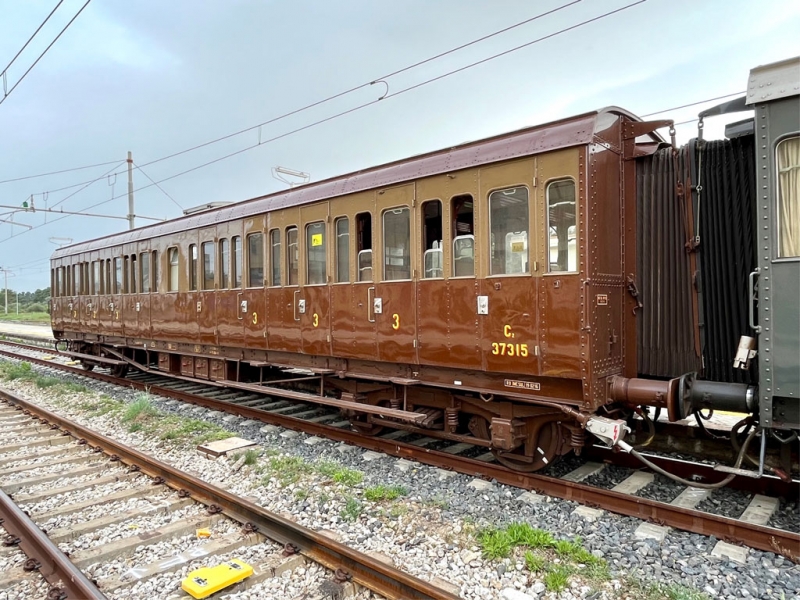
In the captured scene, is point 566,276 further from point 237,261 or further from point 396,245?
point 237,261

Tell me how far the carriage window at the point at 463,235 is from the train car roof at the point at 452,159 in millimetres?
406

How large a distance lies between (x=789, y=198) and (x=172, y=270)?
35.2 feet

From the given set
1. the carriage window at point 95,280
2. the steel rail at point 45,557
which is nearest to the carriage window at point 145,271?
the carriage window at point 95,280

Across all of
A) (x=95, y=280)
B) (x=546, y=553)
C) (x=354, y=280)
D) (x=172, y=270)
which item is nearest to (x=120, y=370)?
(x=95, y=280)

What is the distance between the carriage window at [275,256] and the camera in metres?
8.89

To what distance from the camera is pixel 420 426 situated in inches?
273

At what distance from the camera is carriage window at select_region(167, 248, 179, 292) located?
11.4 metres

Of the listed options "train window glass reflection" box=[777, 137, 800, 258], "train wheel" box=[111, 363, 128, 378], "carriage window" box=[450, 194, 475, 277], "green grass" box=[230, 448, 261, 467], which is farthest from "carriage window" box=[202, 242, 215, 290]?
"train window glass reflection" box=[777, 137, 800, 258]

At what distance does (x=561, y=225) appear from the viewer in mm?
5453

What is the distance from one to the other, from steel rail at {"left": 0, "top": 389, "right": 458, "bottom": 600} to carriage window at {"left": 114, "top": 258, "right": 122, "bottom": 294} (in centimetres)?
829

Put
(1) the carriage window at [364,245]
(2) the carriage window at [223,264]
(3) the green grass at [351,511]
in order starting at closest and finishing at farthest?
1. (3) the green grass at [351,511]
2. (1) the carriage window at [364,245]
3. (2) the carriage window at [223,264]

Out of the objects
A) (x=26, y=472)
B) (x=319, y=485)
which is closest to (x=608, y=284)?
(x=319, y=485)

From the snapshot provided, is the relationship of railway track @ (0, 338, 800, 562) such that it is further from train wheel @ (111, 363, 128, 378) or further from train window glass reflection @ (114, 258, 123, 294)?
train wheel @ (111, 363, 128, 378)

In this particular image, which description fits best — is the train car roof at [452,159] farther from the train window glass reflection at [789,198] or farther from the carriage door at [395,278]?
the train window glass reflection at [789,198]
